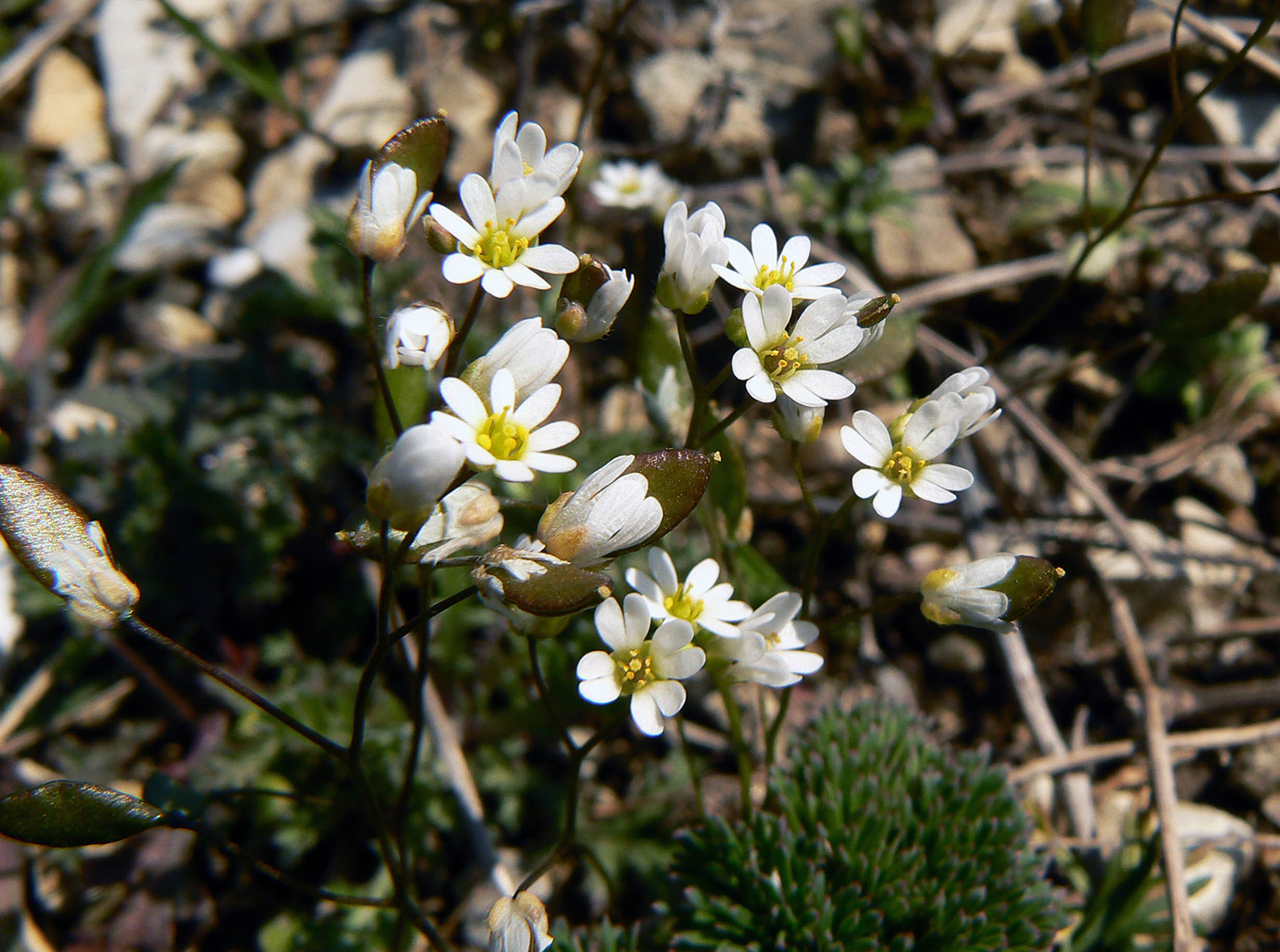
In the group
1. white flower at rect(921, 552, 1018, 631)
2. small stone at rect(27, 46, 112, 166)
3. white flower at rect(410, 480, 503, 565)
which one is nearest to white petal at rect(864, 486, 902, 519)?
white flower at rect(921, 552, 1018, 631)

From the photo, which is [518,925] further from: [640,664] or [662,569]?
[662,569]

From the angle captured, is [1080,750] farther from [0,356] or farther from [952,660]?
[0,356]

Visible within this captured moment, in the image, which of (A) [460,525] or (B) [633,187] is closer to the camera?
(A) [460,525]

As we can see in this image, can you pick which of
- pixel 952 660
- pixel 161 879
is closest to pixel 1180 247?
pixel 952 660

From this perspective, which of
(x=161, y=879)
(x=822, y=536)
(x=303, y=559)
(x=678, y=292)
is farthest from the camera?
(x=303, y=559)

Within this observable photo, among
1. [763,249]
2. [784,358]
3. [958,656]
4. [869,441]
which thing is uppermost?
[763,249]

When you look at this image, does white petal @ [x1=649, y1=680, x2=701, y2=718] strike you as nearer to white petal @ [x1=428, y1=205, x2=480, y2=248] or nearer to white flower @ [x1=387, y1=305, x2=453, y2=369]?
white flower @ [x1=387, y1=305, x2=453, y2=369]

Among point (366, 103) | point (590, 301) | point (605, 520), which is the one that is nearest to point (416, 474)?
point (605, 520)

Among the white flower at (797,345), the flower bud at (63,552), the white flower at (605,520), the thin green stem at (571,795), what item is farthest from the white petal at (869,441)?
the flower bud at (63,552)
